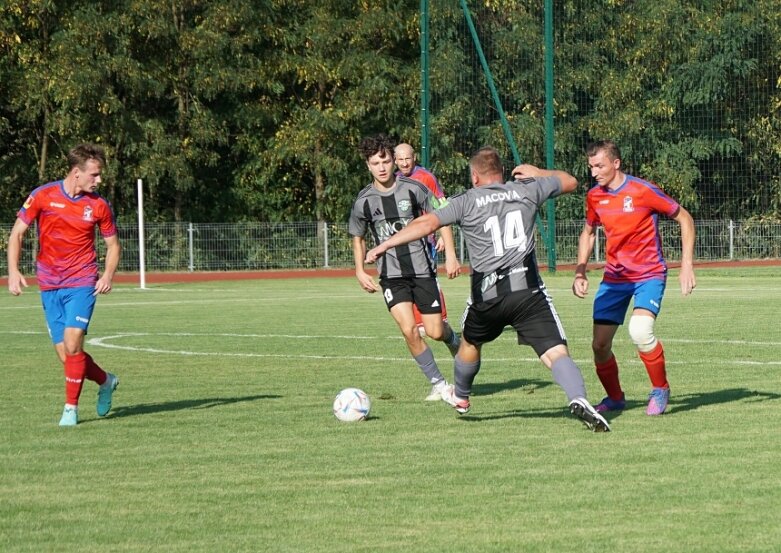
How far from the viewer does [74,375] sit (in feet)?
33.8

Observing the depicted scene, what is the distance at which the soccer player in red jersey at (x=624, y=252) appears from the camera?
10.1m

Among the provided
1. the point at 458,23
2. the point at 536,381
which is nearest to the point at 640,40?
the point at 458,23

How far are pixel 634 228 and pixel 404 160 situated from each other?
3282mm

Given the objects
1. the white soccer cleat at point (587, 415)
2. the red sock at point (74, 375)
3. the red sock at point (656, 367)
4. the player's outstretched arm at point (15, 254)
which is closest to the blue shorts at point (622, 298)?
the red sock at point (656, 367)

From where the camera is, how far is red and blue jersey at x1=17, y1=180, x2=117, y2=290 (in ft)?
34.0

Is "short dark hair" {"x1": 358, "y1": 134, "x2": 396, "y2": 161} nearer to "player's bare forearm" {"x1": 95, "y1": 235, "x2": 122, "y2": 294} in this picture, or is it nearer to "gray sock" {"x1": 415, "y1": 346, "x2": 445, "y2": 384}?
"gray sock" {"x1": 415, "y1": 346, "x2": 445, "y2": 384}

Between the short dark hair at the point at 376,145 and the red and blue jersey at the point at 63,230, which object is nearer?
the red and blue jersey at the point at 63,230

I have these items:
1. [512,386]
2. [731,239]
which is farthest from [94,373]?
[731,239]

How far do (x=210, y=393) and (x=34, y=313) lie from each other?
13.6 m

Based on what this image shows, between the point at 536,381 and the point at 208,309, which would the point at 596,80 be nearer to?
the point at 208,309

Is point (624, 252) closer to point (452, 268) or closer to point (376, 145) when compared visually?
point (452, 268)

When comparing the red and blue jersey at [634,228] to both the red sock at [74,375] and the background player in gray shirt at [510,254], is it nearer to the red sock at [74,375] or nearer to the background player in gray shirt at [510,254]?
the background player in gray shirt at [510,254]

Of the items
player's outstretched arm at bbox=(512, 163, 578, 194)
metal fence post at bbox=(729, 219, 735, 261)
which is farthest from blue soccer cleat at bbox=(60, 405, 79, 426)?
metal fence post at bbox=(729, 219, 735, 261)

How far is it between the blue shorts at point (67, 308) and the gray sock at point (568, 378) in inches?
139
